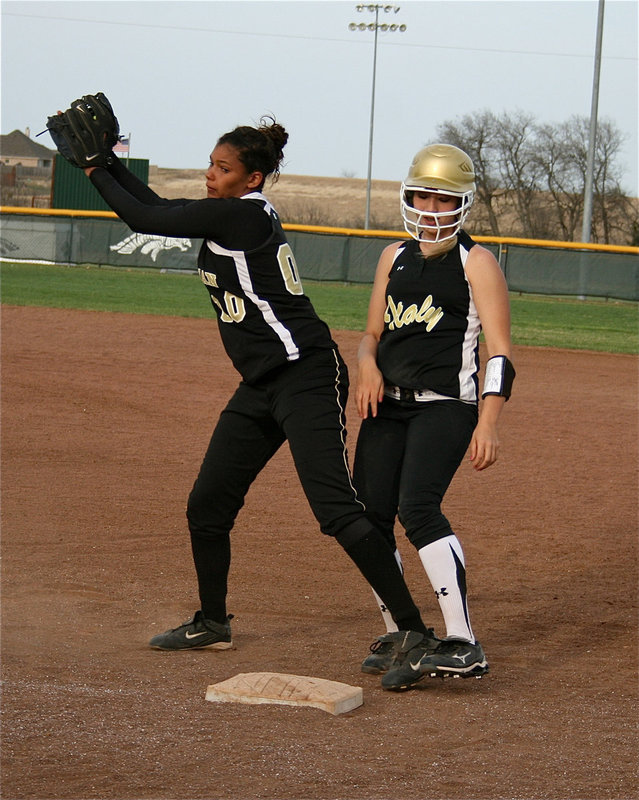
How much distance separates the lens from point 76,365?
1155 centimetres

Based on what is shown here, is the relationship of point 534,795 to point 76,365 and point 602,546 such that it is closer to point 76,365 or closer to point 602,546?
point 602,546

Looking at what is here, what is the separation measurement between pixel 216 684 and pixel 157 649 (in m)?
0.66

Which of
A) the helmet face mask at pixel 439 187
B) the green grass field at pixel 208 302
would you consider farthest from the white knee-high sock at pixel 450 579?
the green grass field at pixel 208 302

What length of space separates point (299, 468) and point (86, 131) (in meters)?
1.40

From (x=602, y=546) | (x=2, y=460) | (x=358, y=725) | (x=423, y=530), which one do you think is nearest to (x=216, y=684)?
(x=358, y=725)

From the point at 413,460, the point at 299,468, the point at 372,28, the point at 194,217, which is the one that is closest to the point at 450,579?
the point at 413,460

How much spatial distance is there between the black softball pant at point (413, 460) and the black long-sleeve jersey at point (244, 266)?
1.26ft

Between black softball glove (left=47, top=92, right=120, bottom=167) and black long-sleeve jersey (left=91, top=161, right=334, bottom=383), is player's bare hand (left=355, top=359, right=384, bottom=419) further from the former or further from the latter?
black softball glove (left=47, top=92, right=120, bottom=167)

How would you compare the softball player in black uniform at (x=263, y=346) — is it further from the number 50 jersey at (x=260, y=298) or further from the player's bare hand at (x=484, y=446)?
the player's bare hand at (x=484, y=446)

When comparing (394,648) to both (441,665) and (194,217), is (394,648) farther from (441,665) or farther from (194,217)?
(194,217)

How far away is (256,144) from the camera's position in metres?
4.02

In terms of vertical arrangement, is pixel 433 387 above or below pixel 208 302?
below

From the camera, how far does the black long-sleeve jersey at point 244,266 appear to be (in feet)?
12.4

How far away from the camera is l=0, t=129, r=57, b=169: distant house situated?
290 ft
